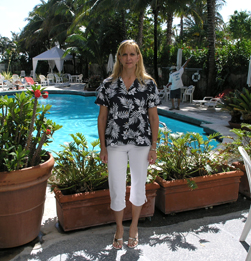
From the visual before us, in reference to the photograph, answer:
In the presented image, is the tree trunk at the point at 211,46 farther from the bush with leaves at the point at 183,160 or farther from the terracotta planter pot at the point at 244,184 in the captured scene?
the bush with leaves at the point at 183,160

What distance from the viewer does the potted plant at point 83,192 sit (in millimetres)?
2361

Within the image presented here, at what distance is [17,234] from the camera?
2104mm

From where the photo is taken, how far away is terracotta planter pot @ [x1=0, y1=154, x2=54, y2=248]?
1959 millimetres

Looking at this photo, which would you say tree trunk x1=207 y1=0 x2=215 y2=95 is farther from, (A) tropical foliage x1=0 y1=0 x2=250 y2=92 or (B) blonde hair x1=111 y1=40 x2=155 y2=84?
(B) blonde hair x1=111 y1=40 x2=155 y2=84

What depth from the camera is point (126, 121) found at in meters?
2.11

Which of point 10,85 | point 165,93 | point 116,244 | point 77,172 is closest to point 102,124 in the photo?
point 77,172

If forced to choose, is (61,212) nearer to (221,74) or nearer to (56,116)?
(56,116)

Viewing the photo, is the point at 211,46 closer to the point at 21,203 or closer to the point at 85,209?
the point at 85,209

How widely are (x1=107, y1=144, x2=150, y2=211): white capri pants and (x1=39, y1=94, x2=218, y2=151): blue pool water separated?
11.0ft

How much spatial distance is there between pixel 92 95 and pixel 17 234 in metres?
14.6

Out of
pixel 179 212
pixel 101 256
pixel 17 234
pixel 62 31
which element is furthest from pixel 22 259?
pixel 62 31

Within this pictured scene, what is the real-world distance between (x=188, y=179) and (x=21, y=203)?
153 cm

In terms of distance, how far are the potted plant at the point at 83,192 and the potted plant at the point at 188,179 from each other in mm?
194

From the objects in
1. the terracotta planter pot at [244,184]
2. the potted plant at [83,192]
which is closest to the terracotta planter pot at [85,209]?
the potted plant at [83,192]
